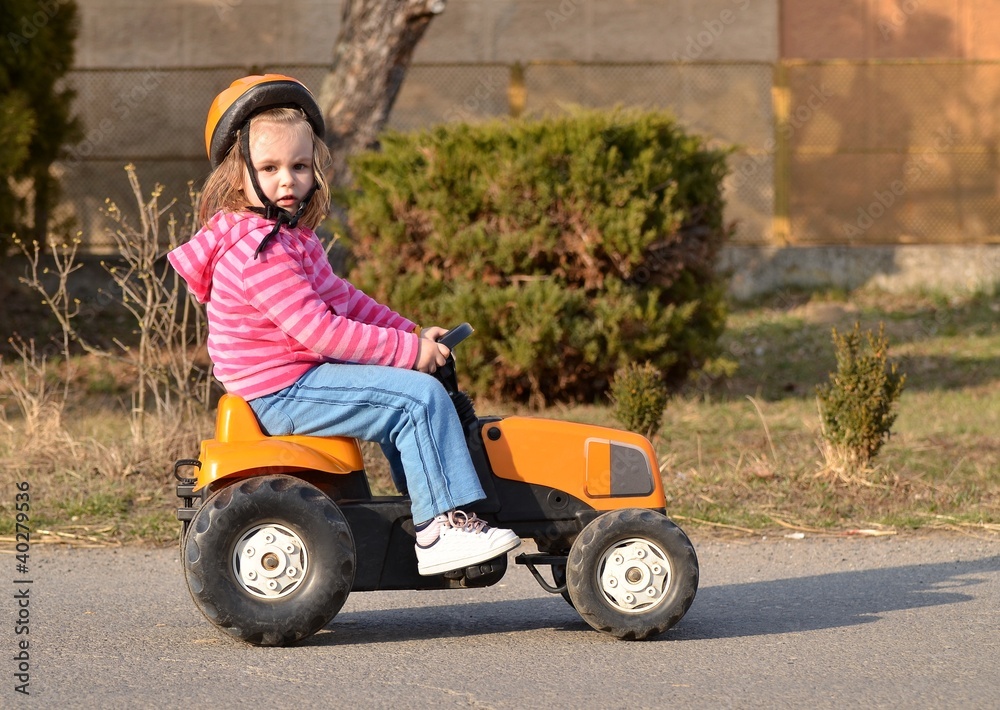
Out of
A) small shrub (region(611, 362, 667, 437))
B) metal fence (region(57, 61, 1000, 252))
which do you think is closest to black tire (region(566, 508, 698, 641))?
small shrub (region(611, 362, 667, 437))

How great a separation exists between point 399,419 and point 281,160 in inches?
36.5

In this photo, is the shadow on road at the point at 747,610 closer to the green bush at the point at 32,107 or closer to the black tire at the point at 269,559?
the black tire at the point at 269,559

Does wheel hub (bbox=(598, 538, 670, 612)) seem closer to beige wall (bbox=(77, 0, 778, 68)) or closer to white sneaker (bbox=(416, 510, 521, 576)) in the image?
white sneaker (bbox=(416, 510, 521, 576))

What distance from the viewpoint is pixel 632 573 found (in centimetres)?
427

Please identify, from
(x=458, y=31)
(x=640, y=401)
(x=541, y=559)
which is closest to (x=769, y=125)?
(x=458, y=31)

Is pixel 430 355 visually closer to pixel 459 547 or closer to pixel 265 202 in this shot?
pixel 459 547

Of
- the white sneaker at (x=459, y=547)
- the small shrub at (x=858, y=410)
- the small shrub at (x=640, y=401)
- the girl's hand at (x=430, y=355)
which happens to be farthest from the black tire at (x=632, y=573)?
the small shrub at (x=640, y=401)

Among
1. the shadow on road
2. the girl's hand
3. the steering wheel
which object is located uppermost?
the steering wheel

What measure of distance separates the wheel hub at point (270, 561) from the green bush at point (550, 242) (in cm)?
489

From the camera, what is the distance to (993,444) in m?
7.89

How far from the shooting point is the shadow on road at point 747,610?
4.54m

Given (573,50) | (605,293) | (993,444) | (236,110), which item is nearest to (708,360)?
(605,293)

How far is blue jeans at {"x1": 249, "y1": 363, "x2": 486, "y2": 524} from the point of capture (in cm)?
412

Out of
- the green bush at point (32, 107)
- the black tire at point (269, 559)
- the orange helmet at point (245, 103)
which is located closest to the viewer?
the black tire at point (269, 559)
